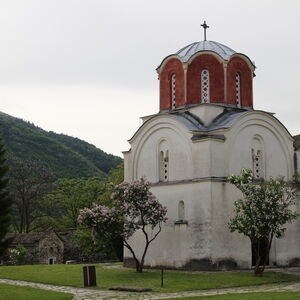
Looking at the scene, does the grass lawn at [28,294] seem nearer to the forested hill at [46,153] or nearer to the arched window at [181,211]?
the arched window at [181,211]

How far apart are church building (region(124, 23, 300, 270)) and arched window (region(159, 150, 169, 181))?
0.17 feet

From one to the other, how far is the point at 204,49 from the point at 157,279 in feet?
41.5

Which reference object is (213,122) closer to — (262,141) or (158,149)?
(262,141)

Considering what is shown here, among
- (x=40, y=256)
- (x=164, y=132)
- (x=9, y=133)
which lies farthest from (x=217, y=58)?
(x=9, y=133)

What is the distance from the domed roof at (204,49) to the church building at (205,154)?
6cm

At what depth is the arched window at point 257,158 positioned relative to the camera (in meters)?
27.8

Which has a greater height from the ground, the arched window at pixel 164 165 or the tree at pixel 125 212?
the arched window at pixel 164 165

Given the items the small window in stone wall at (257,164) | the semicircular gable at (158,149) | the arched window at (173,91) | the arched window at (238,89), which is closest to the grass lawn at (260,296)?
the semicircular gable at (158,149)

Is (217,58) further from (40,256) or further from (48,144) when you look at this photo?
(48,144)

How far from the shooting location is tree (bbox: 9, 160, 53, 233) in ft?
190

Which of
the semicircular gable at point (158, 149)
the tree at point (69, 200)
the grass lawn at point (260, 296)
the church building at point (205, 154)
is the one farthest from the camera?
the tree at point (69, 200)

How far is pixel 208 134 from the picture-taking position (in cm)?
2678

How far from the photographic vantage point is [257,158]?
27984mm

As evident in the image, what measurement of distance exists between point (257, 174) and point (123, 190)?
7.31 meters
